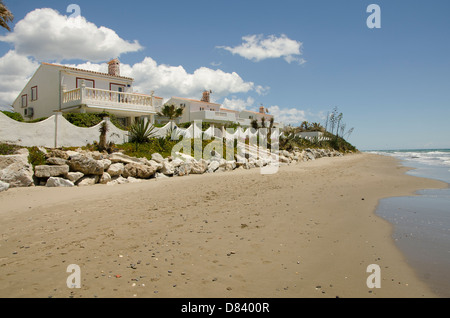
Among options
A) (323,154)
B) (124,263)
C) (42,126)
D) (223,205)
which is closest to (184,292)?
(124,263)

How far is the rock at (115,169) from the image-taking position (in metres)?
11.6

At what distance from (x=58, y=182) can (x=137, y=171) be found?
3085mm

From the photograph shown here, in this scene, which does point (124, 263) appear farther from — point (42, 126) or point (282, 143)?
point (282, 143)

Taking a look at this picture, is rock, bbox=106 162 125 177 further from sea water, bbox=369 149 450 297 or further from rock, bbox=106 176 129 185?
sea water, bbox=369 149 450 297

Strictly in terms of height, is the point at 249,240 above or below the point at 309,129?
below

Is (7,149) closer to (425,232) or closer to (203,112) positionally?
(425,232)

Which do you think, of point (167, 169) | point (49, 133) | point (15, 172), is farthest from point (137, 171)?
point (49, 133)

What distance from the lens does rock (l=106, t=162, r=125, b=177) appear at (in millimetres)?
11586

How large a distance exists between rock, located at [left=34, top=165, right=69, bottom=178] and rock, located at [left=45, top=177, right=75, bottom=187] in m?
0.35

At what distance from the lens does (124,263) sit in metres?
3.67

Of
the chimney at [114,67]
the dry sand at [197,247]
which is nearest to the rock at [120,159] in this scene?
the dry sand at [197,247]

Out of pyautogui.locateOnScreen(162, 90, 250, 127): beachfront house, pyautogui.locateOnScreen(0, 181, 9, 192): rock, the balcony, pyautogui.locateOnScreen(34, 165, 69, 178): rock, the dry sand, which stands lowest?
the dry sand

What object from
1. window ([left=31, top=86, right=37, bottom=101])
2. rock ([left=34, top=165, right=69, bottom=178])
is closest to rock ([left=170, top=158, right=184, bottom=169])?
rock ([left=34, top=165, right=69, bottom=178])

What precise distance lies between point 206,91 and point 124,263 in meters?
47.1
